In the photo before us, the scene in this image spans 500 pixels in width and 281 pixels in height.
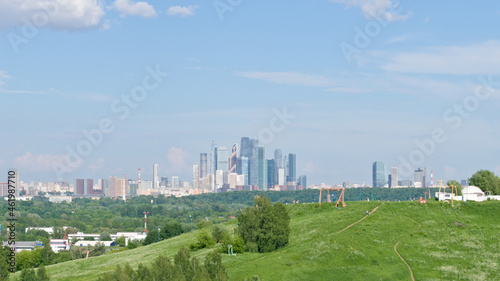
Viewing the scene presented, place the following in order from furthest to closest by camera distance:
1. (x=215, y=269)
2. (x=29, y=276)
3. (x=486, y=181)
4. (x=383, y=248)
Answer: (x=486, y=181) < (x=29, y=276) < (x=383, y=248) < (x=215, y=269)

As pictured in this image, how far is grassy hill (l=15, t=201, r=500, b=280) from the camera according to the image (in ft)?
259

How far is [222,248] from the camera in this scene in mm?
98000

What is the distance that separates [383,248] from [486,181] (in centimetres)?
5167

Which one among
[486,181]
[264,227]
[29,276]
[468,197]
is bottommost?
[29,276]

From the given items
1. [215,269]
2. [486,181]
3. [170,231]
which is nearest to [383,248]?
[215,269]

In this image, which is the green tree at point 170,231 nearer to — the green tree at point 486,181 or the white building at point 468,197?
the green tree at point 486,181

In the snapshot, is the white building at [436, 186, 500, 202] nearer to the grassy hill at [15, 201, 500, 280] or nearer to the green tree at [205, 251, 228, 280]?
the grassy hill at [15, 201, 500, 280]

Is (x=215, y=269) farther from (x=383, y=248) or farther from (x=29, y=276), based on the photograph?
(x=29, y=276)

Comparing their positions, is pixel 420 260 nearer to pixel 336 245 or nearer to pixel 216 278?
pixel 336 245

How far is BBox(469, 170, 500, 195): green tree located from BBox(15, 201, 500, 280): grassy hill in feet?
77.6

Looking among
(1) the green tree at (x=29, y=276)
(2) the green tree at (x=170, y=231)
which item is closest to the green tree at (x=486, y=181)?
(2) the green tree at (x=170, y=231)

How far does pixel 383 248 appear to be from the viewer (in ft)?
282

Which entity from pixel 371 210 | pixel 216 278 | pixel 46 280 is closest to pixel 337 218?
pixel 371 210

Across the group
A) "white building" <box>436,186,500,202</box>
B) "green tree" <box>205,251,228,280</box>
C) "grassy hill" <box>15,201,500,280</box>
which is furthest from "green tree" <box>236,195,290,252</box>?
"white building" <box>436,186,500,202</box>
